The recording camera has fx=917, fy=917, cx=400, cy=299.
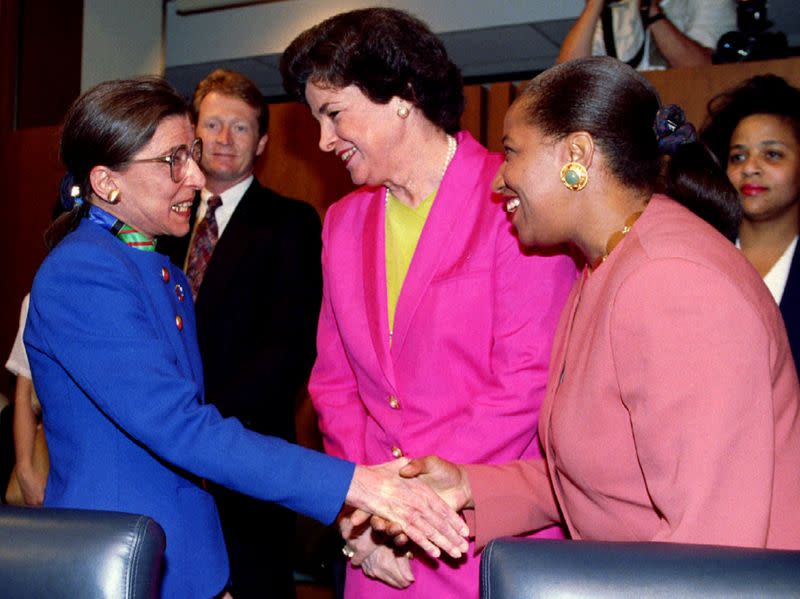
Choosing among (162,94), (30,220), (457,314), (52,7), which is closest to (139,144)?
(162,94)

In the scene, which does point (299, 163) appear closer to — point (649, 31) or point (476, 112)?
point (476, 112)

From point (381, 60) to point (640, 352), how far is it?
36.2 inches

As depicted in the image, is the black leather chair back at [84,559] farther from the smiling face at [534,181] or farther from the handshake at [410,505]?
the smiling face at [534,181]

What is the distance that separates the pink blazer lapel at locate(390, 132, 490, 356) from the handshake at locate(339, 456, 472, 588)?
253 millimetres

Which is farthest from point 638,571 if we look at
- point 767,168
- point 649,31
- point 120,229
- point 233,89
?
point 649,31

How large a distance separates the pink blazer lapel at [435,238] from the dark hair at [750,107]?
1117 mm

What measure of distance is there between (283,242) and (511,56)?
4152 millimetres

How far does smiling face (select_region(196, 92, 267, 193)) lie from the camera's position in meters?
A: 2.89

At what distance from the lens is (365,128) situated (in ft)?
6.40

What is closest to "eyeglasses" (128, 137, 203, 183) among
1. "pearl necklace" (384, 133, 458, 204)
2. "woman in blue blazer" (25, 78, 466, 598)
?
"woman in blue blazer" (25, 78, 466, 598)

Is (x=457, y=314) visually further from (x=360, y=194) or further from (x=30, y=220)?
(x=30, y=220)

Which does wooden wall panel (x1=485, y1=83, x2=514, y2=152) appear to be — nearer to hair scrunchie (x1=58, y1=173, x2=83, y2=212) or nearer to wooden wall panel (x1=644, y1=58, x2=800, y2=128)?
wooden wall panel (x1=644, y1=58, x2=800, y2=128)

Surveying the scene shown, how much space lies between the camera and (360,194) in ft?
6.99

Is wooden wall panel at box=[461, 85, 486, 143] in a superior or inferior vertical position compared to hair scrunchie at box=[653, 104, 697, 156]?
superior
